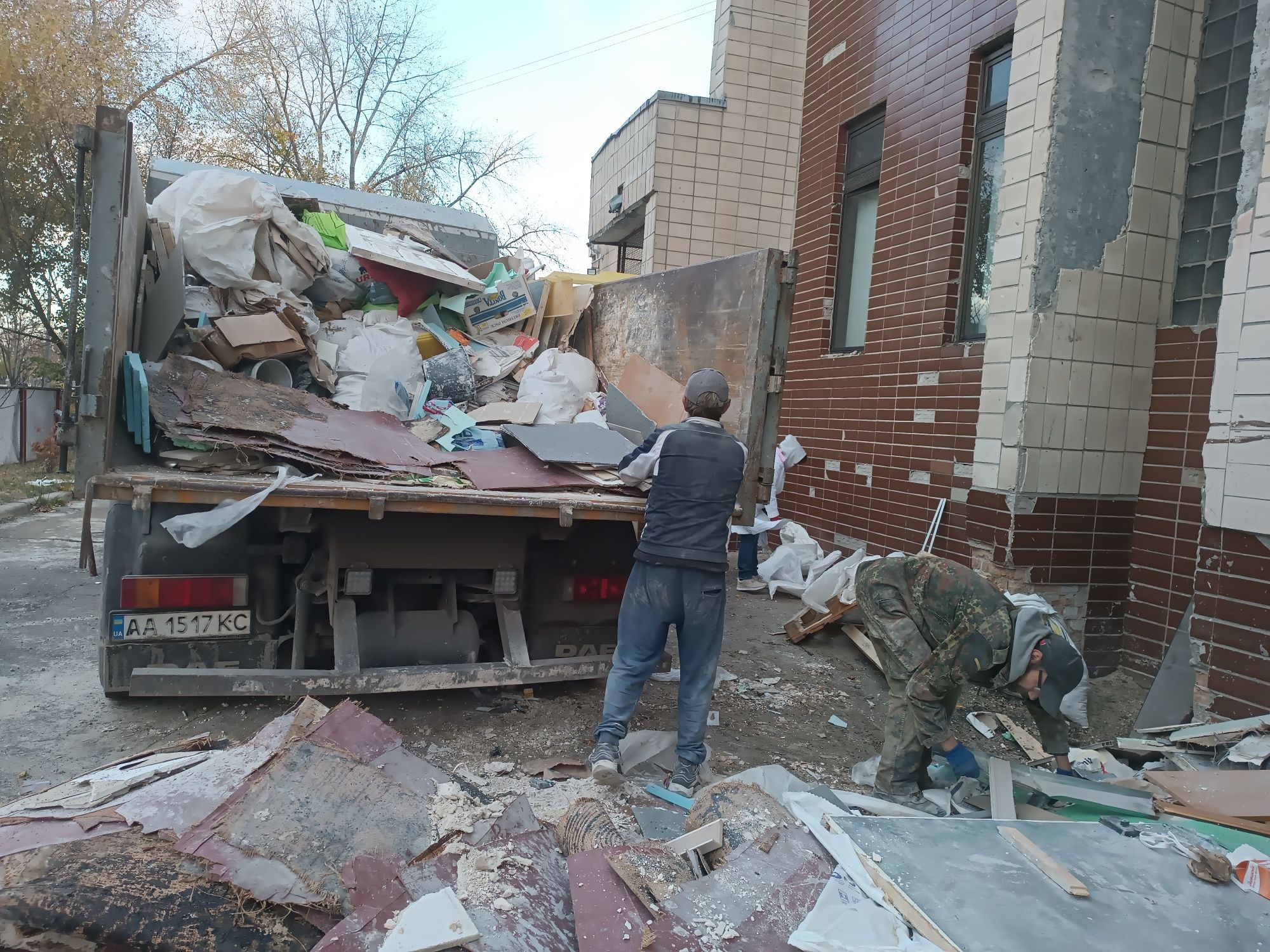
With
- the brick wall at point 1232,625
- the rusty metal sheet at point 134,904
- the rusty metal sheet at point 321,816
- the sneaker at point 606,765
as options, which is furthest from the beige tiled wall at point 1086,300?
the rusty metal sheet at point 134,904

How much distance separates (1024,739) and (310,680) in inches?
128

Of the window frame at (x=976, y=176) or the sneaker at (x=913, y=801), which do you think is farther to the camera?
the window frame at (x=976, y=176)

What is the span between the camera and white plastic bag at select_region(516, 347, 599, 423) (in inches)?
171

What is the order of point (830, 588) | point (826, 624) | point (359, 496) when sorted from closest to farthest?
point (359, 496) → point (826, 624) → point (830, 588)

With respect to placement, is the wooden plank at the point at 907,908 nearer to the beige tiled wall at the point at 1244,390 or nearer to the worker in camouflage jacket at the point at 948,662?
the worker in camouflage jacket at the point at 948,662

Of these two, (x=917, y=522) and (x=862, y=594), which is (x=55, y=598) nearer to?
(x=862, y=594)

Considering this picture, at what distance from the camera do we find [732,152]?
31.7 ft

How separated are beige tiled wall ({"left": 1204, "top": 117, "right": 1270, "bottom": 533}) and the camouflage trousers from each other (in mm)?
1457

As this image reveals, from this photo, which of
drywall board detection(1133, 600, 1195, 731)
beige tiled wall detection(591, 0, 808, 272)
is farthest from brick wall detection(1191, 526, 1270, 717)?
beige tiled wall detection(591, 0, 808, 272)

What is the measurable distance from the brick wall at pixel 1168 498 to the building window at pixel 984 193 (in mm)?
1164

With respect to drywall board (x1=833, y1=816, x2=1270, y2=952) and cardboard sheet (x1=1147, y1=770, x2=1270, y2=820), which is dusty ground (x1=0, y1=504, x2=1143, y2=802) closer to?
drywall board (x1=833, y1=816, x2=1270, y2=952)

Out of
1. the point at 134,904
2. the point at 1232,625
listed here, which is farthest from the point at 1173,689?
the point at 134,904

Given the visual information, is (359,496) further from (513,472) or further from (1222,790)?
(1222,790)

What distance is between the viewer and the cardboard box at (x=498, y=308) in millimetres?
4977
